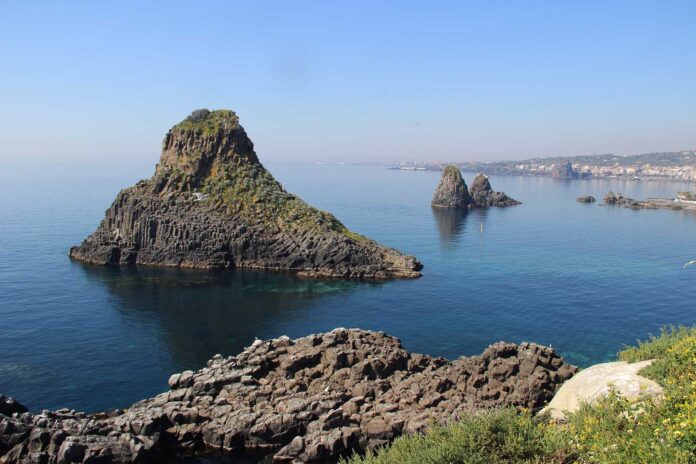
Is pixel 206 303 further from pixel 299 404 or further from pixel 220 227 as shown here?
pixel 299 404

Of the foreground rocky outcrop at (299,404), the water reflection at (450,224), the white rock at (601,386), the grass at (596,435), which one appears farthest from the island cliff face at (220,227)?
the grass at (596,435)

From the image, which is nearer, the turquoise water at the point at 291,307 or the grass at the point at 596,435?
the grass at the point at 596,435

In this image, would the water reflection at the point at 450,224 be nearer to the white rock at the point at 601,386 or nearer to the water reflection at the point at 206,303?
the water reflection at the point at 206,303

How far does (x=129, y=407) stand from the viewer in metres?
46.1

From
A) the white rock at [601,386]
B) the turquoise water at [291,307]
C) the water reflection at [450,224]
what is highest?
the white rock at [601,386]

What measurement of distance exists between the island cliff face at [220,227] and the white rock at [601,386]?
68.6 m

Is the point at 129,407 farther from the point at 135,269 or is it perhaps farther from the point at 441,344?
the point at 135,269

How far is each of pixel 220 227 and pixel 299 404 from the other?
6759 cm

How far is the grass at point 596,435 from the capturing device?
55.4 feet

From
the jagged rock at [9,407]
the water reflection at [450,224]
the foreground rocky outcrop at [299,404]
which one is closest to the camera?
the foreground rocky outcrop at [299,404]

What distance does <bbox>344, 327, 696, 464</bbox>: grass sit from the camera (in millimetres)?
16875

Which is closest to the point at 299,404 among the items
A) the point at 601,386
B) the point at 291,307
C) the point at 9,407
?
the point at 9,407

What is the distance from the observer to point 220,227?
10406 centimetres

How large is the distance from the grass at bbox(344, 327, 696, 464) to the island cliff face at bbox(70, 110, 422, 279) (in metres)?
73.8
